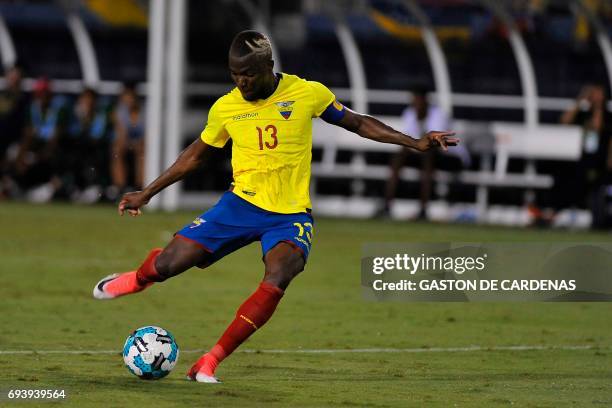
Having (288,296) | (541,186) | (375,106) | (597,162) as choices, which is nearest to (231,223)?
(288,296)

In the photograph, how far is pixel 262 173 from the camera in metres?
9.38

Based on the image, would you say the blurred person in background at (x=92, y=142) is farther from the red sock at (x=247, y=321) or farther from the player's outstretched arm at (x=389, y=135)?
the red sock at (x=247, y=321)

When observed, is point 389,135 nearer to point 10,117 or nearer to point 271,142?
point 271,142

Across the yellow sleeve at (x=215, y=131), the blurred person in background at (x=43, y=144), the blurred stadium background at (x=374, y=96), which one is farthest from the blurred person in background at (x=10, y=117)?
the yellow sleeve at (x=215, y=131)

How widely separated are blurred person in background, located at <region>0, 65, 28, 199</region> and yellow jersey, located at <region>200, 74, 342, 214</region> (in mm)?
15810

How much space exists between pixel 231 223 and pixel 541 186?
47.7 ft

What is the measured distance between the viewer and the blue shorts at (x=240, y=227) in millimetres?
9336

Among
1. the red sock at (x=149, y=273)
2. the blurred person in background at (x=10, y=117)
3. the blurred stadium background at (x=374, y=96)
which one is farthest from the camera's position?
the blurred person in background at (x=10, y=117)

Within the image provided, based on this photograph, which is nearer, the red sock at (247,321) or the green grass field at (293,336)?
the green grass field at (293,336)

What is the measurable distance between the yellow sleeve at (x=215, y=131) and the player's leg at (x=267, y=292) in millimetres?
635

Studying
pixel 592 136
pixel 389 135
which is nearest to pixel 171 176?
pixel 389 135

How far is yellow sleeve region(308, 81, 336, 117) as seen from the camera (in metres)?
9.53

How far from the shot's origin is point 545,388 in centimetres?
921

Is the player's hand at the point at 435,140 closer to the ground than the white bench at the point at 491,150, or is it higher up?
higher up
